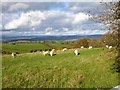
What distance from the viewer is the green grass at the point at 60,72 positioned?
77.2ft

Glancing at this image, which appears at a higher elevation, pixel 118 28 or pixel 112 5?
pixel 112 5

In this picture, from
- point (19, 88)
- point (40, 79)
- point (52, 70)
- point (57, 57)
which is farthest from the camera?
point (57, 57)

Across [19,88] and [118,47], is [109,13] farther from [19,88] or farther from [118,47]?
[19,88]

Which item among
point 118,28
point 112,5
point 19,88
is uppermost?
point 112,5

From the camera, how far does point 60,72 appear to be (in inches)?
1003

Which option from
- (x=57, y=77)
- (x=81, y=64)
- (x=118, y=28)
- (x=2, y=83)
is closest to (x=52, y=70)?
(x=57, y=77)

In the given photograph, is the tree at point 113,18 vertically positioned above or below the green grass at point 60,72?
above

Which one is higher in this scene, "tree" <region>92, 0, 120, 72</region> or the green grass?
"tree" <region>92, 0, 120, 72</region>

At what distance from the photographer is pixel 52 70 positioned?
25797 mm

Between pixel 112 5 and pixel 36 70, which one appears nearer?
pixel 112 5

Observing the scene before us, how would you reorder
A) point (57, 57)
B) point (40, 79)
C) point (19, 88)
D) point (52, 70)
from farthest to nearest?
point (57, 57) → point (52, 70) → point (40, 79) → point (19, 88)

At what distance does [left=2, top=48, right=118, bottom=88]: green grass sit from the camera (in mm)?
23531

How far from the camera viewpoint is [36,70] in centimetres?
2553

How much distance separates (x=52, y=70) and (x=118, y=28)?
6762 millimetres
